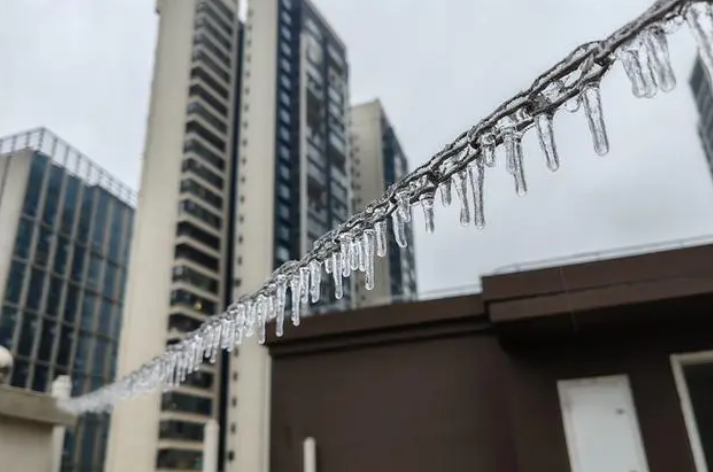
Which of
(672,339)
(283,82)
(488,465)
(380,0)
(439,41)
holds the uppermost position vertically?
(283,82)

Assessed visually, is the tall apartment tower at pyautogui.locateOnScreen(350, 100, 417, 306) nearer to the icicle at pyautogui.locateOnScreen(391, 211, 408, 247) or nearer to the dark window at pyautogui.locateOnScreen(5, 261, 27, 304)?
the dark window at pyautogui.locateOnScreen(5, 261, 27, 304)

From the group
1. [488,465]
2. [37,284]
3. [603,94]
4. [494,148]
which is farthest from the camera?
[37,284]

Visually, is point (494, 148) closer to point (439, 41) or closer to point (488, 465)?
point (488, 465)

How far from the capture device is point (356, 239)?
240cm

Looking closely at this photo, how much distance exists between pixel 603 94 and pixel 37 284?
32269mm

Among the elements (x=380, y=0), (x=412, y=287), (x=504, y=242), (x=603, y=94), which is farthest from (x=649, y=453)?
(x=412, y=287)

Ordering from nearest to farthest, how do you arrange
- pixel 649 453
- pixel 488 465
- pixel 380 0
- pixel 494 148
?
pixel 494 148 < pixel 649 453 < pixel 488 465 < pixel 380 0

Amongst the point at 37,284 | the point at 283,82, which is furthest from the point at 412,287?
the point at 37,284

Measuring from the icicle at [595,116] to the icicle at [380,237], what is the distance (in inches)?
34.5

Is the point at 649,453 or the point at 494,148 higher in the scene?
the point at 494,148

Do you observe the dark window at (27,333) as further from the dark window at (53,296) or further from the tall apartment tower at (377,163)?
the tall apartment tower at (377,163)

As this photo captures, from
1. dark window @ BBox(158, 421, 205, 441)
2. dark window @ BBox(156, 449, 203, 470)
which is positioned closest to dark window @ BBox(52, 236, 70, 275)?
dark window @ BBox(158, 421, 205, 441)

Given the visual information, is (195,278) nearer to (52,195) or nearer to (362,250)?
(52,195)

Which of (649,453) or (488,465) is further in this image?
(488,465)
